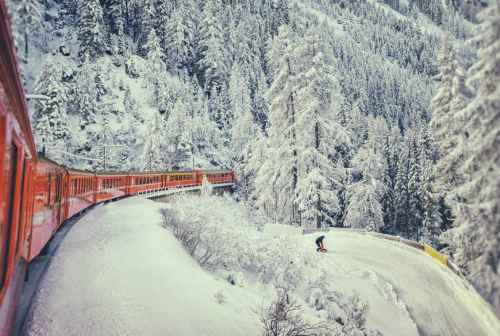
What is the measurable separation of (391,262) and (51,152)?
44181 mm

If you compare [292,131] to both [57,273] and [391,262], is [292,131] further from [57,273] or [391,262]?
[57,273]

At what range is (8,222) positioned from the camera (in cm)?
374

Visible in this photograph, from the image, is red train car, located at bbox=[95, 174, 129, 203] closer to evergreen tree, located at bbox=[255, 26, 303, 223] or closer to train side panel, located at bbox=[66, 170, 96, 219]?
train side panel, located at bbox=[66, 170, 96, 219]

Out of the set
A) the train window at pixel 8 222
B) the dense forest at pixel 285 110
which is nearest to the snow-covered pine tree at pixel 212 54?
the dense forest at pixel 285 110

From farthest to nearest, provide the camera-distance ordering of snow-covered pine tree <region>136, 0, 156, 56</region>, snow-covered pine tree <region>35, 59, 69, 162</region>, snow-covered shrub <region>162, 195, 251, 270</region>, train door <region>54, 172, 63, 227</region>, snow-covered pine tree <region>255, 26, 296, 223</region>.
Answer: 1. snow-covered pine tree <region>136, 0, 156, 56</region>
2. snow-covered pine tree <region>35, 59, 69, 162</region>
3. snow-covered pine tree <region>255, 26, 296, 223</region>
4. snow-covered shrub <region>162, 195, 251, 270</region>
5. train door <region>54, 172, 63, 227</region>

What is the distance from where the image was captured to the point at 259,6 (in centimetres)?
11050

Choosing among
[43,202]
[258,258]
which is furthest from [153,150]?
[43,202]

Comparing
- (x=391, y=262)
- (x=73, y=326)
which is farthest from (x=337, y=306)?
(x=391, y=262)

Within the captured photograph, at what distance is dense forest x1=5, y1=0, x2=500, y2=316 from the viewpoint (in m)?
3.72

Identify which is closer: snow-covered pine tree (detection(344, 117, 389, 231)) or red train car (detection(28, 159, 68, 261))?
red train car (detection(28, 159, 68, 261))

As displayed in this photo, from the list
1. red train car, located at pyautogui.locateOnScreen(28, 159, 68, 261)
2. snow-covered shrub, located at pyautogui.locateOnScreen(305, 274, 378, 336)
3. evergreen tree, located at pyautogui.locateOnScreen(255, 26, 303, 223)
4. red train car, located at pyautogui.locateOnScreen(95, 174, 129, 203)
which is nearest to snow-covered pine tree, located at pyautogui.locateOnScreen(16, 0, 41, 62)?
red train car, located at pyautogui.locateOnScreen(28, 159, 68, 261)

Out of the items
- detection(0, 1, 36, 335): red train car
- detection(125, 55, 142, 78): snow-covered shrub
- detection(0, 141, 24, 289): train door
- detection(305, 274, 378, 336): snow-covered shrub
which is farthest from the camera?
detection(125, 55, 142, 78): snow-covered shrub

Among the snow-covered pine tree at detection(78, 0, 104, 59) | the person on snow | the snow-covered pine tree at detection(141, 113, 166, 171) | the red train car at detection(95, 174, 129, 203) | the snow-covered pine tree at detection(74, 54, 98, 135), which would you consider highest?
the snow-covered pine tree at detection(78, 0, 104, 59)

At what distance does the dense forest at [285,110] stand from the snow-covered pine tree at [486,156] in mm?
17
